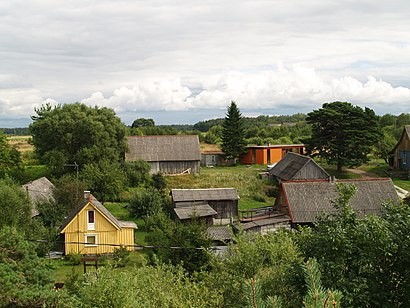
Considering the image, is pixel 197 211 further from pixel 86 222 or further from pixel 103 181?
pixel 103 181

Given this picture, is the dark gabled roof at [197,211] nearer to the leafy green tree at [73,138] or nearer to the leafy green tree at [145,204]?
the leafy green tree at [145,204]

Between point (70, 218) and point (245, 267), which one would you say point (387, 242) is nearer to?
point (245, 267)

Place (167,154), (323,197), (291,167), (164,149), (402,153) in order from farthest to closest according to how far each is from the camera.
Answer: (164,149) → (167,154) → (402,153) → (291,167) → (323,197)

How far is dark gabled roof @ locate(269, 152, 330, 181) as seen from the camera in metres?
44.3

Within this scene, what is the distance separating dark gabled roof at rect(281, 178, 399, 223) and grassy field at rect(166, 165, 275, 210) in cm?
752

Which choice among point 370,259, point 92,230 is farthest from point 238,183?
point 370,259

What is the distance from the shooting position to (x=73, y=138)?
161ft

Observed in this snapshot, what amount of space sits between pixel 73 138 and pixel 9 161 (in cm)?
661

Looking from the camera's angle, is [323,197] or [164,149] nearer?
[323,197]

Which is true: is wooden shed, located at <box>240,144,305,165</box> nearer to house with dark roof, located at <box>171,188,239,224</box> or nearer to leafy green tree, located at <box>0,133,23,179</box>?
house with dark roof, located at <box>171,188,239,224</box>

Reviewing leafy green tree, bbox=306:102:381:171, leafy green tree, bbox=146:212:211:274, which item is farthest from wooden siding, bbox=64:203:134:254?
leafy green tree, bbox=306:102:381:171

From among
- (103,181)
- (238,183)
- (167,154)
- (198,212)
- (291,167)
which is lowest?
(198,212)

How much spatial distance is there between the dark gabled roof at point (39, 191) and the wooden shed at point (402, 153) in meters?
37.0

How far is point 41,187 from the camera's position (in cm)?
3944
